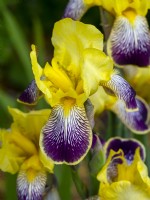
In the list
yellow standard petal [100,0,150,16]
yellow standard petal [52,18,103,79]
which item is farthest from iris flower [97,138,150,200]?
yellow standard petal [100,0,150,16]

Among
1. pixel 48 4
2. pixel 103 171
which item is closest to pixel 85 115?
pixel 103 171

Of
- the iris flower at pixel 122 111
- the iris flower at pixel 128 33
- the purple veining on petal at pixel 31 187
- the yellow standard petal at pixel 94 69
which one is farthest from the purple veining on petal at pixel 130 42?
the purple veining on petal at pixel 31 187

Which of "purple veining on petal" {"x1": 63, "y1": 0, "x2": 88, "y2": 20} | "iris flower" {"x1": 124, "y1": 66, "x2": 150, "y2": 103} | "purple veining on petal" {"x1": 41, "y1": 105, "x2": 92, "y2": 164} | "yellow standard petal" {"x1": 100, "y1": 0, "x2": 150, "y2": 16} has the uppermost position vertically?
"yellow standard petal" {"x1": 100, "y1": 0, "x2": 150, "y2": 16}

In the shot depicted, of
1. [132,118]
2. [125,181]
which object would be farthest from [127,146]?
[125,181]

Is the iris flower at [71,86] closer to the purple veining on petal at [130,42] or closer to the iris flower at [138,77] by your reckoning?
the purple veining on petal at [130,42]

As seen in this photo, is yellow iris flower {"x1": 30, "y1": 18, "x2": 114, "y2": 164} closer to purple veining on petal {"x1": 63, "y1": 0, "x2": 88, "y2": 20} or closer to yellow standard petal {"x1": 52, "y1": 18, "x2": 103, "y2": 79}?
yellow standard petal {"x1": 52, "y1": 18, "x2": 103, "y2": 79}

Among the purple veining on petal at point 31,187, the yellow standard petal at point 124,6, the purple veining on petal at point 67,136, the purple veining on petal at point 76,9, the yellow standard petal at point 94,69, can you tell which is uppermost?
the yellow standard petal at point 94,69

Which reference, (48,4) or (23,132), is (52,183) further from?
(48,4)

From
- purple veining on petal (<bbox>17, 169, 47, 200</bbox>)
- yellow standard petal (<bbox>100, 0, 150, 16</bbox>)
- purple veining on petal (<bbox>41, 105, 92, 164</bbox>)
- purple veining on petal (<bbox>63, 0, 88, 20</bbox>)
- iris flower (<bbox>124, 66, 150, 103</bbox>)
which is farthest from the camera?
iris flower (<bbox>124, 66, 150, 103</bbox>)
